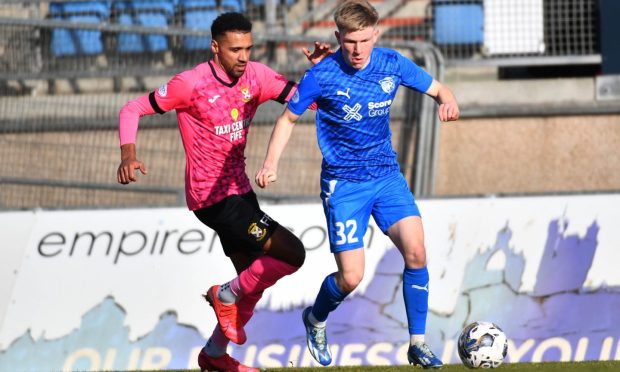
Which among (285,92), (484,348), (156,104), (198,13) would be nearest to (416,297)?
(484,348)

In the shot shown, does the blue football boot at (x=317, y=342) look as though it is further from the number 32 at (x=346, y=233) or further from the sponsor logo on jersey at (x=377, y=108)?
the sponsor logo on jersey at (x=377, y=108)

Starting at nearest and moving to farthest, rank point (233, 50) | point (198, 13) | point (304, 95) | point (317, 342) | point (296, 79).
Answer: point (304, 95)
point (233, 50)
point (317, 342)
point (296, 79)
point (198, 13)

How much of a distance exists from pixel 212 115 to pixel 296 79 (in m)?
4.22

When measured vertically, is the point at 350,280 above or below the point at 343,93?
below

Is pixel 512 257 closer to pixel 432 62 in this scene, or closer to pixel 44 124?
pixel 432 62

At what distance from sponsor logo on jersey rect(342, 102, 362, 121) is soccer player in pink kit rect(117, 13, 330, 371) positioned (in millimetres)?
490

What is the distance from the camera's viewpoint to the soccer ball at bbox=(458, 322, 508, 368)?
6.96 metres

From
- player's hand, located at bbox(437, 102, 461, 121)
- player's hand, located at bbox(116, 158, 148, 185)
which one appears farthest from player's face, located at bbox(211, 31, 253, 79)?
player's hand, located at bbox(437, 102, 461, 121)

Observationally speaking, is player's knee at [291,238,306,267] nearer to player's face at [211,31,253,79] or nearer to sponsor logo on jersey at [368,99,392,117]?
sponsor logo on jersey at [368,99,392,117]

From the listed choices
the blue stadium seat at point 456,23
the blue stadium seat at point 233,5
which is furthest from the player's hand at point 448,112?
the blue stadium seat at point 233,5

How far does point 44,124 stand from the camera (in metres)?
11.5

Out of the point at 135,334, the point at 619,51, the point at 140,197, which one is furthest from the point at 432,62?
the point at 135,334

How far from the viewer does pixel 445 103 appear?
6859mm

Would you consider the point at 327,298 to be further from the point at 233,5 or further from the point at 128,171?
the point at 233,5
